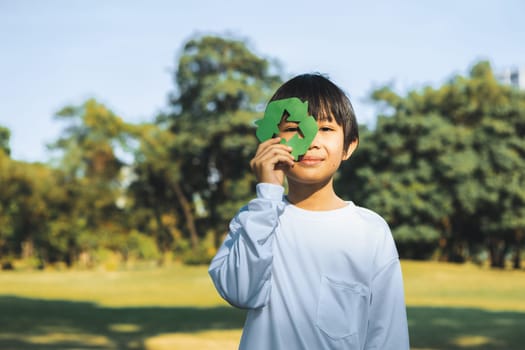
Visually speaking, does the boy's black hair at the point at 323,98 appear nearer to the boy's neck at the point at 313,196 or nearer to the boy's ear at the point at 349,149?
the boy's ear at the point at 349,149

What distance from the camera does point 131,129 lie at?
124ft

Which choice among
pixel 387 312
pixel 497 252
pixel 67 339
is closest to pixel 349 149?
pixel 387 312

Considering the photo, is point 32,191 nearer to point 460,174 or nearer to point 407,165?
point 407,165

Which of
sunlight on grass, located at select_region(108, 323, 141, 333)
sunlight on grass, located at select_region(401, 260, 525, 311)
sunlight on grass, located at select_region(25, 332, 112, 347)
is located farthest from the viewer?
sunlight on grass, located at select_region(401, 260, 525, 311)

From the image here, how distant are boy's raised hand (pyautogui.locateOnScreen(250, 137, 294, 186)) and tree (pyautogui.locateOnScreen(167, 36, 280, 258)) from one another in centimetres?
3153

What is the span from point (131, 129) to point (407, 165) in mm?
15465

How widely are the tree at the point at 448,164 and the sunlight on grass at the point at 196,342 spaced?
21.4 metres

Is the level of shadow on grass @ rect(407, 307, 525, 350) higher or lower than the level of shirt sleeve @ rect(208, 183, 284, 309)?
lower

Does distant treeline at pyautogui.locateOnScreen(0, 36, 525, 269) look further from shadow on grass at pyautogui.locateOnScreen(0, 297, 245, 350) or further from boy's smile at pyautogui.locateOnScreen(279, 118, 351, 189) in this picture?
boy's smile at pyautogui.locateOnScreen(279, 118, 351, 189)

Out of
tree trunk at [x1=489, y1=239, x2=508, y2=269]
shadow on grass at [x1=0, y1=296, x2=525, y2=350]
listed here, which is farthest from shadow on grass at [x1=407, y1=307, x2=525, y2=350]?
tree trunk at [x1=489, y1=239, x2=508, y2=269]

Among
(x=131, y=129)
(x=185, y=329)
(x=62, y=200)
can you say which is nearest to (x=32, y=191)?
(x=62, y=200)

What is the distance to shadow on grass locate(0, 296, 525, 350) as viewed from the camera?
10383 mm

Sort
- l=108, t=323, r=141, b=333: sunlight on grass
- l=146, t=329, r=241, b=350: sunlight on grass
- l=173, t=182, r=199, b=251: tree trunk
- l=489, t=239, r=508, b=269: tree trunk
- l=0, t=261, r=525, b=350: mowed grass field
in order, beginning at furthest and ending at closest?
1. l=173, t=182, r=199, b=251: tree trunk
2. l=489, t=239, r=508, b=269: tree trunk
3. l=108, t=323, r=141, b=333: sunlight on grass
4. l=0, t=261, r=525, b=350: mowed grass field
5. l=146, t=329, r=241, b=350: sunlight on grass

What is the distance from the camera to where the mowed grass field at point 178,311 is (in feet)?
34.7
